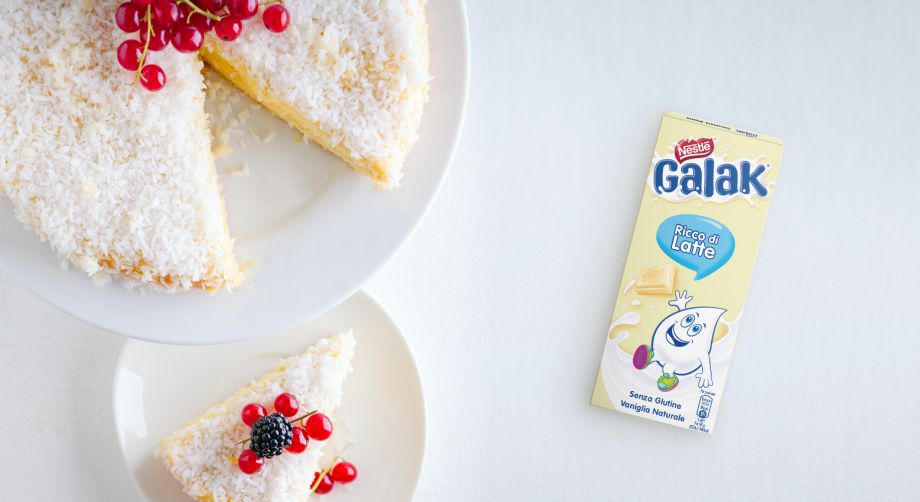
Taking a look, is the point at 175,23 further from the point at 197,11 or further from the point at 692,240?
the point at 692,240

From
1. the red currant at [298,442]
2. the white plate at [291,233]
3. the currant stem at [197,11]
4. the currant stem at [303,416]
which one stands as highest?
the currant stem at [197,11]

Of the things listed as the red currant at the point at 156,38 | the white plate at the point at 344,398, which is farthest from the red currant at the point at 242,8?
the white plate at the point at 344,398

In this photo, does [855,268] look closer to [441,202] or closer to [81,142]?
[441,202]

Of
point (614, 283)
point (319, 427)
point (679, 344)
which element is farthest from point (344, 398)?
point (679, 344)

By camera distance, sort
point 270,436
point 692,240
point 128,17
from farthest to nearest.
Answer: point 692,240
point 270,436
point 128,17

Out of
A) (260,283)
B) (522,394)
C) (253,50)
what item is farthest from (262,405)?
(253,50)

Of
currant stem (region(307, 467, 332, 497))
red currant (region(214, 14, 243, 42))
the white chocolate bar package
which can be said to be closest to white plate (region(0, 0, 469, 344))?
red currant (region(214, 14, 243, 42))

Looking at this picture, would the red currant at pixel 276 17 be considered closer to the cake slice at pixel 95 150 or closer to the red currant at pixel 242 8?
the red currant at pixel 242 8
